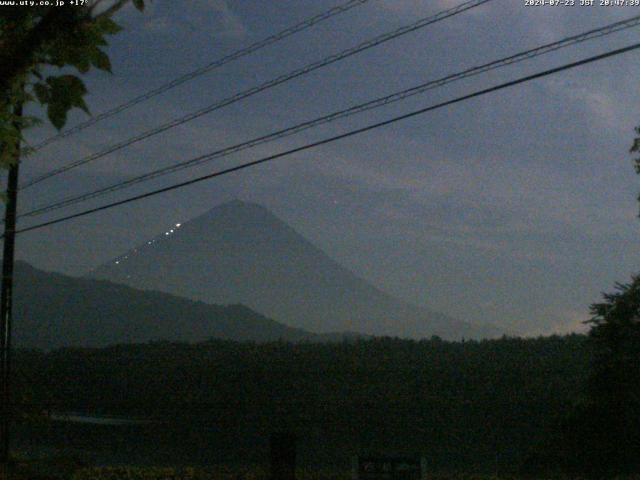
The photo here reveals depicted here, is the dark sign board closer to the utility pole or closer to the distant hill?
the utility pole

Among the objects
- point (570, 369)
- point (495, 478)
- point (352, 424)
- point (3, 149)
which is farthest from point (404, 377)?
point (3, 149)

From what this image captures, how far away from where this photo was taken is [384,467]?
463 inches

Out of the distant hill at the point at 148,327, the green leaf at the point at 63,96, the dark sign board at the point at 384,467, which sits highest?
the distant hill at the point at 148,327

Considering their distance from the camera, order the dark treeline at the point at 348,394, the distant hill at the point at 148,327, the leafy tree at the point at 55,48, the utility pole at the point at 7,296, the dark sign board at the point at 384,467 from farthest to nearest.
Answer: the distant hill at the point at 148,327 → the dark treeline at the point at 348,394 → the utility pole at the point at 7,296 → the dark sign board at the point at 384,467 → the leafy tree at the point at 55,48

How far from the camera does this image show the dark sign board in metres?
11.7

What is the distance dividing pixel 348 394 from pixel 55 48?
40.0m

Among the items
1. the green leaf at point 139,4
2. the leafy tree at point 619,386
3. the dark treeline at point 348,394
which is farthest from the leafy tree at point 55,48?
the dark treeline at point 348,394

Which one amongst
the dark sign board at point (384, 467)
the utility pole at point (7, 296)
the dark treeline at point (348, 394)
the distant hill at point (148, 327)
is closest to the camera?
the dark sign board at point (384, 467)

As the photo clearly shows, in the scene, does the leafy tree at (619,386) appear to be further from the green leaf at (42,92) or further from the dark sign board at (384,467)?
the green leaf at (42,92)

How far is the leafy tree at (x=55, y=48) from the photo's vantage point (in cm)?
337

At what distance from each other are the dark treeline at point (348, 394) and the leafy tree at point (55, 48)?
18.6 m

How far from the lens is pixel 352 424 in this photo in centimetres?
3881

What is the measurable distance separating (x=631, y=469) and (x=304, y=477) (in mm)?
6892

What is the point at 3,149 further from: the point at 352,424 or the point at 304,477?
the point at 352,424
